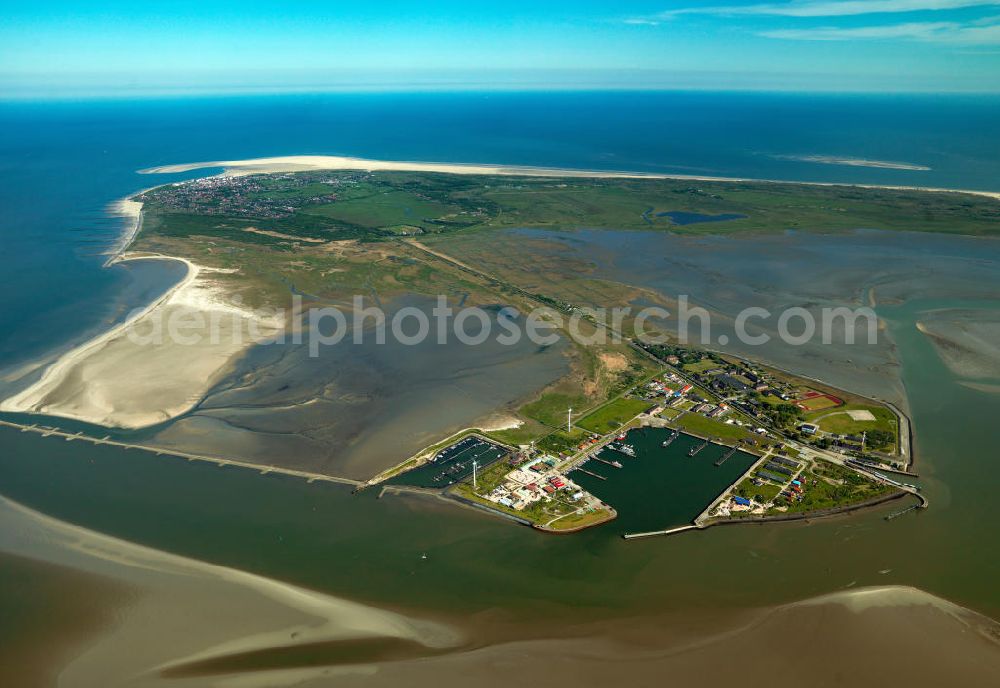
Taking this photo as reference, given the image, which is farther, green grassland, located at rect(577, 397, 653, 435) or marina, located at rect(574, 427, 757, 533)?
green grassland, located at rect(577, 397, 653, 435)

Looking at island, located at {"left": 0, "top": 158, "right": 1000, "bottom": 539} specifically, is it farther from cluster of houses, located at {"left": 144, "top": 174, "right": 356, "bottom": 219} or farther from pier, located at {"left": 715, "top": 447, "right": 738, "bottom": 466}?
cluster of houses, located at {"left": 144, "top": 174, "right": 356, "bottom": 219}

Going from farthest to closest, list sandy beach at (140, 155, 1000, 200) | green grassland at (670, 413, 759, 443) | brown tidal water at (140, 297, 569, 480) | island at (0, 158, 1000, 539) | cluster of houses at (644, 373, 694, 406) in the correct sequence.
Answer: sandy beach at (140, 155, 1000, 200), cluster of houses at (644, 373, 694, 406), green grassland at (670, 413, 759, 443), brown tidal water at (140, 297, 569, 480), island at (0, 158, 1000, 539)

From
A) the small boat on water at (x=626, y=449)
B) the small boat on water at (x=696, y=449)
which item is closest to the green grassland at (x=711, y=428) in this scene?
the small boat on water at (x=696, y=449)

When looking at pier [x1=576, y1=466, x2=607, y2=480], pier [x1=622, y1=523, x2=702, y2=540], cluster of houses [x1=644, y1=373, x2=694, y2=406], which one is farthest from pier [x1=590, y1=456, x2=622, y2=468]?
cluster of houses [x1=644, y1=373, x2=694, y2=406]

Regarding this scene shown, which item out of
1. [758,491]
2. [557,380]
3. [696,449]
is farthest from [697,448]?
[557,380]

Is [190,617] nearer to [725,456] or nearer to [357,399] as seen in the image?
[357,399]
